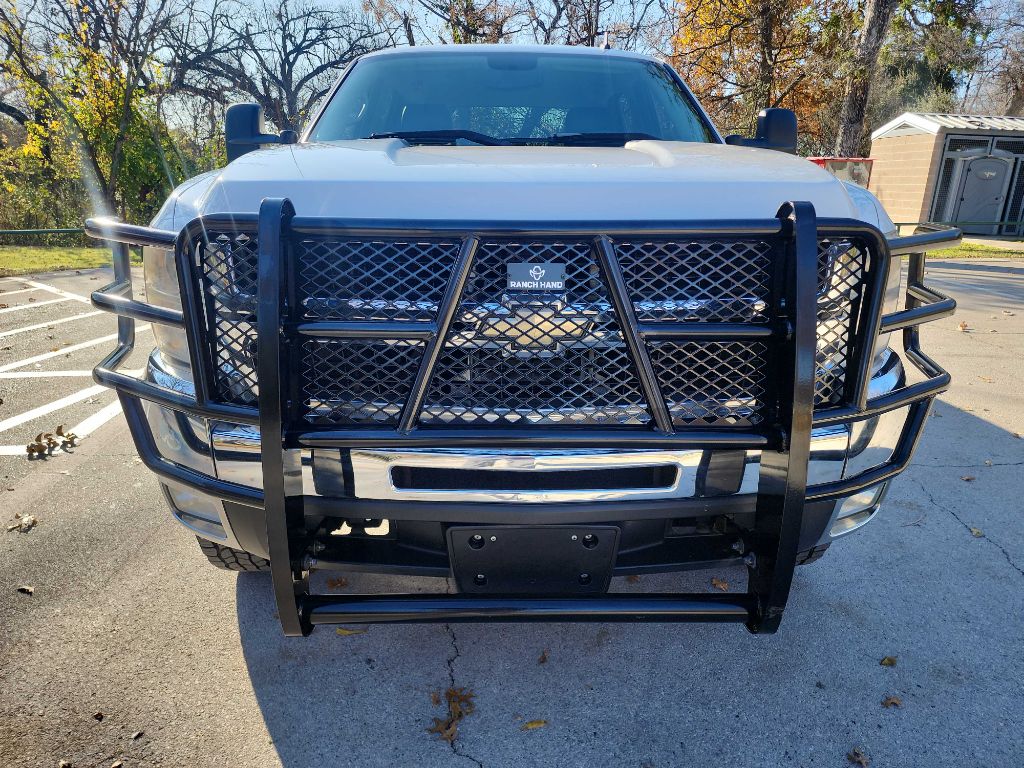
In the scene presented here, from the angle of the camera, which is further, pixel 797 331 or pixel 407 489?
pixel 407 489

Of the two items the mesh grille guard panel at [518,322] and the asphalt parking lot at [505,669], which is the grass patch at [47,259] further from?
the mesh grille guard panel at [518,322]

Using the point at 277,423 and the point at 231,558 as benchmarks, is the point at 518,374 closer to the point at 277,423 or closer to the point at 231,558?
the point at 277,423

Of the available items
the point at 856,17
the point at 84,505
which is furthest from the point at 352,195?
the point at 856,17

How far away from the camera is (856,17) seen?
14.8 metres

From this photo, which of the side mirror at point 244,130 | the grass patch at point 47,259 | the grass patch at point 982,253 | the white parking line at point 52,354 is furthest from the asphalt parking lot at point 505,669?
the grass patch at point 982,253

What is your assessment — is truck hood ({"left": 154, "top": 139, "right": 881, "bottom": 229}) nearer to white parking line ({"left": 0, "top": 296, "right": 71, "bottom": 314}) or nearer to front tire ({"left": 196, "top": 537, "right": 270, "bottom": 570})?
front tire ({"left": 196, "top": 537, "right": 270, "bottom": 570})

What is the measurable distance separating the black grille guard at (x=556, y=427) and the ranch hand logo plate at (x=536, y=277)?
0.28 ft

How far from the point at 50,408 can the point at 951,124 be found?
67.3 feet

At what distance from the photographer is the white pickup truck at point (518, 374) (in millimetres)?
1670

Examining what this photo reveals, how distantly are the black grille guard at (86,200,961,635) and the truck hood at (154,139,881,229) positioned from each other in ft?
0.36

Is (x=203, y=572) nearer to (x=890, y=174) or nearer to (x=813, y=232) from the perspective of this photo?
(x=813, y=232)

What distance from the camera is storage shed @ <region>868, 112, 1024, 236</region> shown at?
17.8m

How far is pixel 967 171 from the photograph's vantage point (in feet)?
59.1

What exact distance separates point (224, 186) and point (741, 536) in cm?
170
